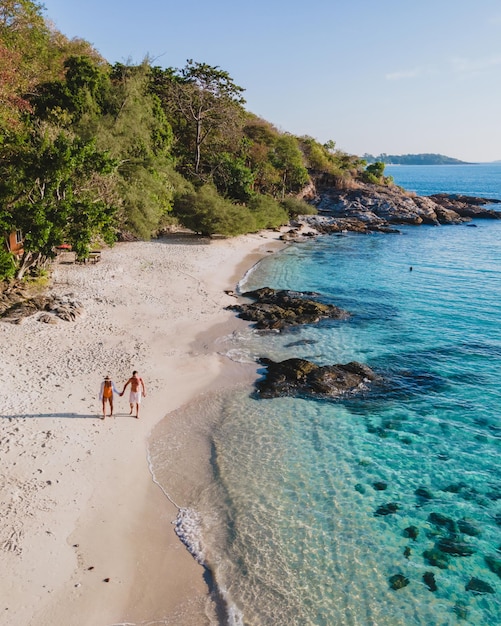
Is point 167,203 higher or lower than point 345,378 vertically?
higher

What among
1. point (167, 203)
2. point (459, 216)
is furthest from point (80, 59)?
point (459, 216)

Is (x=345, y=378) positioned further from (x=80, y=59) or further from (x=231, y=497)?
(x=80, y=59)

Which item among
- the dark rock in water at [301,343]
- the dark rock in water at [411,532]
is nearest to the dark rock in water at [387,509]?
the dark rock in water at [411,532]

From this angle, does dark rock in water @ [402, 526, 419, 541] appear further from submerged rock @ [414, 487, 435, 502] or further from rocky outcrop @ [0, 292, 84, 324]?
rocky outcrop @ [0, 292, 84, 324]

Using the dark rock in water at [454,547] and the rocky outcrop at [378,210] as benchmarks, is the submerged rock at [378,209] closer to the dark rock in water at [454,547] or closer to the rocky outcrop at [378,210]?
the rocky outcrop at [378,210]

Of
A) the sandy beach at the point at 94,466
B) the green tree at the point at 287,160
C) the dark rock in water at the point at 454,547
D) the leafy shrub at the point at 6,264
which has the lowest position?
the dark rock in water at the point at 454,547
